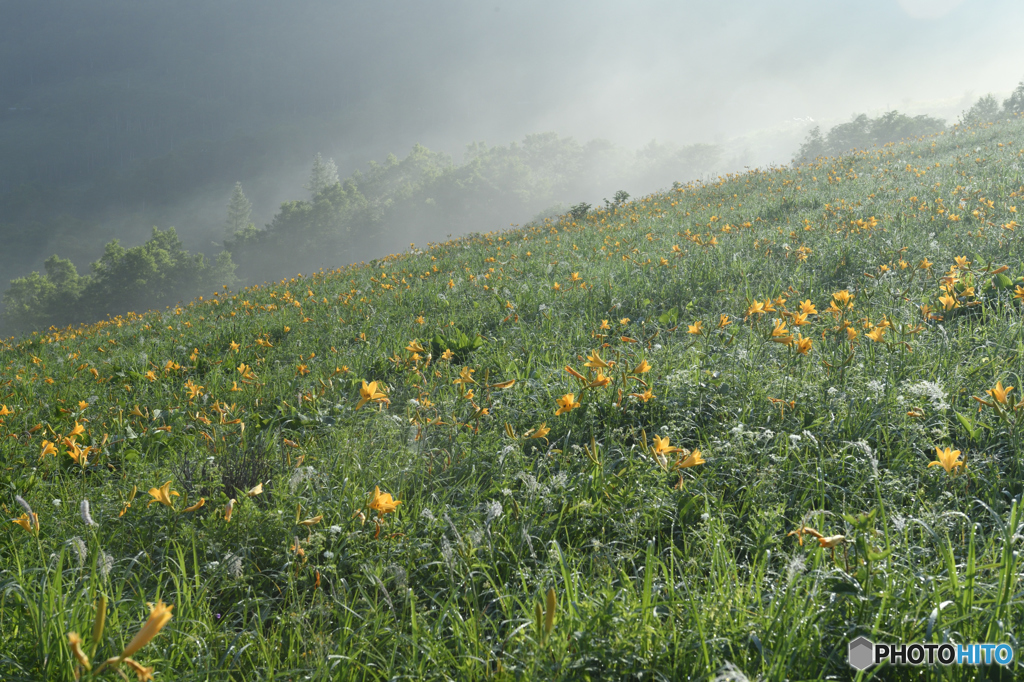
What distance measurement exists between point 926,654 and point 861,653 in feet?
0.46

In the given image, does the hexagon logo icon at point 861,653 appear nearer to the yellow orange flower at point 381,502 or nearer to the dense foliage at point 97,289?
the yellow orange flower at point 381,502

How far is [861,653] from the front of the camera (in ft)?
3.65

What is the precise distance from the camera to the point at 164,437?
285 cm

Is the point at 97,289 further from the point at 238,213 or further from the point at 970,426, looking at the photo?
the point at 970,426

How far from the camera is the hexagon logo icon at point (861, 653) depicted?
1.10m

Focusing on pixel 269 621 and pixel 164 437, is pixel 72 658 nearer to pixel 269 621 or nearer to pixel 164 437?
pixel 269 621

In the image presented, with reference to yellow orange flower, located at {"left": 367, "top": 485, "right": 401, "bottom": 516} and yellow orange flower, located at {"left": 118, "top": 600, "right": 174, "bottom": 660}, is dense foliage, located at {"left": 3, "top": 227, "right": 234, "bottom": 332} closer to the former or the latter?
yellow orange flower, located at {"left": 367, "top": 485, "right": 401, "bottom": 516}

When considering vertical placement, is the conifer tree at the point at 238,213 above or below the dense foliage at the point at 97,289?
above

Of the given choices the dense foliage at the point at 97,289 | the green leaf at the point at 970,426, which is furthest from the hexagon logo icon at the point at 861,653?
the dense foliage at the point at 97,289

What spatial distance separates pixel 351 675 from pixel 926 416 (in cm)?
242

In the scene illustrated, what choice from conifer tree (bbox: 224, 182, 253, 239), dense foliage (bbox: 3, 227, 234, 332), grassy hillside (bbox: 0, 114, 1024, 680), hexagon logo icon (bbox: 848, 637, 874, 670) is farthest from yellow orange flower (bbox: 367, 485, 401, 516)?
conifer tree (bbox: 224, 182, 253, 239)

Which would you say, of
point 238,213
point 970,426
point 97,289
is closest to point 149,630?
point 970,426

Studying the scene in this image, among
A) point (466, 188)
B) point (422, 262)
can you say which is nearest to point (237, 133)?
point (466, 188)

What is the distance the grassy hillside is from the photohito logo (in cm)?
3
